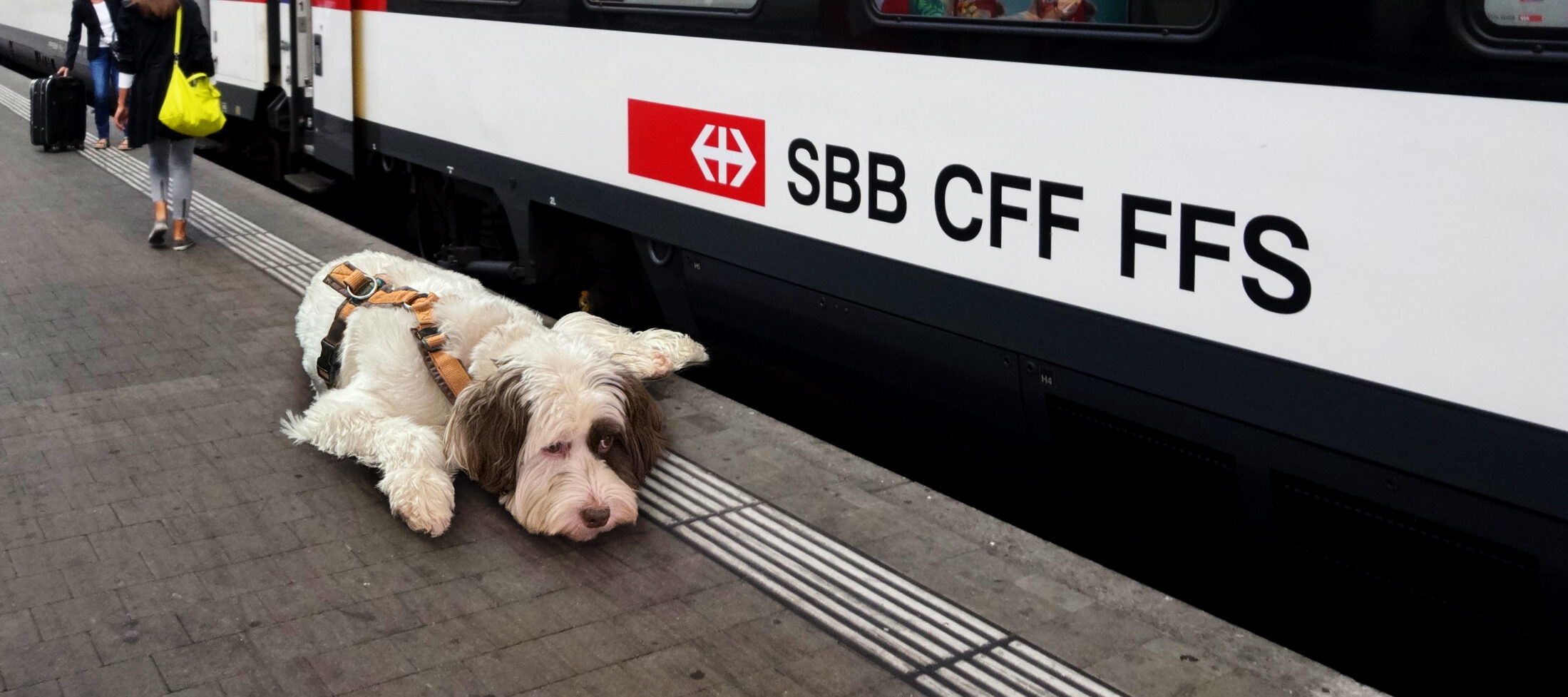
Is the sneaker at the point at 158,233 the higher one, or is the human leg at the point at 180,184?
the human leg at the point at 180,184

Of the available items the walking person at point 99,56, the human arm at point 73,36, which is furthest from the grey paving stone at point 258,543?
the human arm at point 73,36

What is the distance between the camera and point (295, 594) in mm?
3822

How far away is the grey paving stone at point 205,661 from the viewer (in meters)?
3.33

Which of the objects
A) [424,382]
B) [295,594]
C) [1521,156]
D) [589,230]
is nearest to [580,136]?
[589,230]

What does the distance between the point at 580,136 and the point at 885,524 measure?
9.36 feet

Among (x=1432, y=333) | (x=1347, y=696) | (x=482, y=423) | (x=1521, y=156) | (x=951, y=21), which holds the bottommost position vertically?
(x=1347, y=696)

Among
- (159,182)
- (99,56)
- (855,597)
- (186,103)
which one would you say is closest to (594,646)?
(855,597)

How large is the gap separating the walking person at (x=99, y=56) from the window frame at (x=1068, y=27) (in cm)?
904

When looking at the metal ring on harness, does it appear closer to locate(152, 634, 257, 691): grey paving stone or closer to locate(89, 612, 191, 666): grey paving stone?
locate(89, 612, 191, 666): grey paving stone

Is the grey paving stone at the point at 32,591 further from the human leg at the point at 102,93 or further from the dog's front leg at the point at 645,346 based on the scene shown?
the human leg at the point at 102,93

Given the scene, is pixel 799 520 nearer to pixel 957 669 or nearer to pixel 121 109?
pixel 957 669

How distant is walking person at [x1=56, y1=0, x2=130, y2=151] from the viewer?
12273 mm

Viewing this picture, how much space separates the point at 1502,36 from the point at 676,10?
11.1 feet

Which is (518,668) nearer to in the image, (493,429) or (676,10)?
(493,429)
